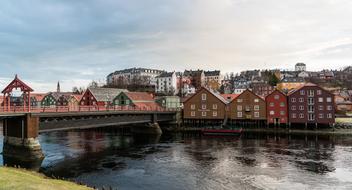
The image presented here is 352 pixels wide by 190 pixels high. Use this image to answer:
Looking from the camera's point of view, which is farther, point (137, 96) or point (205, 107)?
point (137, 96)

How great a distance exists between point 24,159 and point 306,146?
47535 millimetres

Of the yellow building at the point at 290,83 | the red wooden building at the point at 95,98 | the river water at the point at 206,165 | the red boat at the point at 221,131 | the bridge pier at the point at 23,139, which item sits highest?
the yellow building at the point at 290,83

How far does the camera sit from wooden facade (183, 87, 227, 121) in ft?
315

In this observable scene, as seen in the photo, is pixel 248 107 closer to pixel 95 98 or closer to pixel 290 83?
pixel 95 98

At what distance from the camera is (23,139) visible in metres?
46.6

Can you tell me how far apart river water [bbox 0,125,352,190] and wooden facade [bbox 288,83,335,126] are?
73.0 ft

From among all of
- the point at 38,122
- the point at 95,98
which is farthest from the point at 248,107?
the point at 38,122

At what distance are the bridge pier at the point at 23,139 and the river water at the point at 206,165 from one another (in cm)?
229

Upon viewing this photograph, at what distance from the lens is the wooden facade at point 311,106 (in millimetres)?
85519

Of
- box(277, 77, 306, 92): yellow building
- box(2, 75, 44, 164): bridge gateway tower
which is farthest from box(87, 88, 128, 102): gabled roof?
box(277, 77, 306, 92): yellow building

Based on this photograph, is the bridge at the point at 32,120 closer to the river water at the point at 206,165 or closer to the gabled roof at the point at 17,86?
the gabled roof at the point at 17,86

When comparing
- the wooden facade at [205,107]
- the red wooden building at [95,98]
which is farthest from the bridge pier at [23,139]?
the red wooden building at [95,98]

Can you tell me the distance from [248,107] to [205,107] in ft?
42.5

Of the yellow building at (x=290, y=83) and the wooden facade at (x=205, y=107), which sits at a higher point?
the yellow building at (x=290, y=83)
